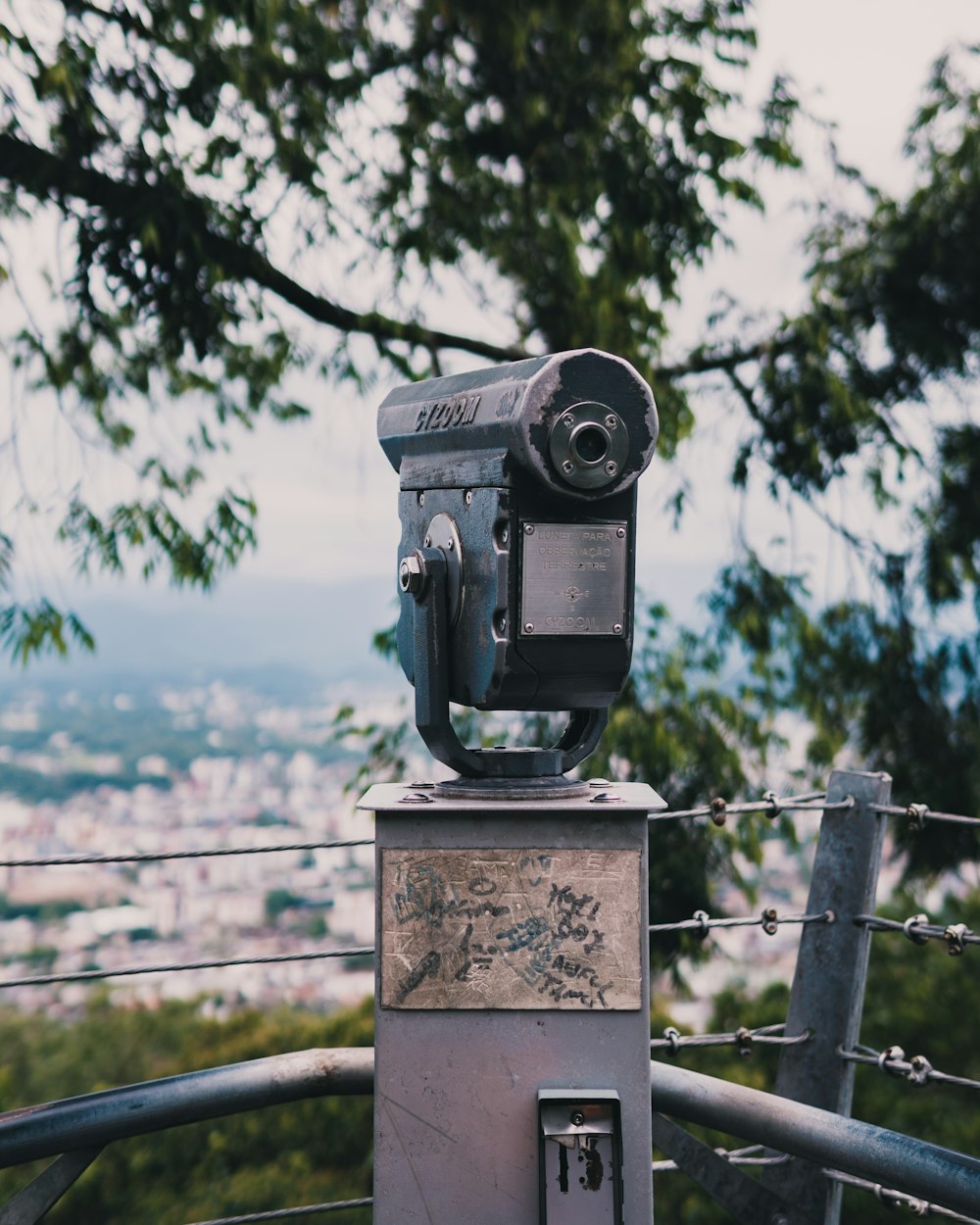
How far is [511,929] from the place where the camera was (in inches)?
89.8

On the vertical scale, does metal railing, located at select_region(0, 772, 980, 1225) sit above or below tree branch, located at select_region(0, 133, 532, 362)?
below

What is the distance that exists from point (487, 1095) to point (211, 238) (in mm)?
4273

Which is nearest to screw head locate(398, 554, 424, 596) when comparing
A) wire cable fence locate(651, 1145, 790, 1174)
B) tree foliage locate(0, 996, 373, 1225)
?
wire cable fence locate(651, 1145, 790, 1174)

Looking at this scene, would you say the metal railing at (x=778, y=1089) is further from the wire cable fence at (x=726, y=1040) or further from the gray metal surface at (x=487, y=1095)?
the gray metal surface at (x=487, y=1095)

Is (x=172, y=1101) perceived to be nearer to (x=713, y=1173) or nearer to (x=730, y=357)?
(x=713, y=1173)

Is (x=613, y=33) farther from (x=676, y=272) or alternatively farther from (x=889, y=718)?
(x=889, y=718)

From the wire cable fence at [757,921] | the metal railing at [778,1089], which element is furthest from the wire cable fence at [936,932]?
the wire cable fence at [757,921]

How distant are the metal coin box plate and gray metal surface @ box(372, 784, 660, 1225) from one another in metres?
0.33

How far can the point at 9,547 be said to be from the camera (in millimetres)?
5426

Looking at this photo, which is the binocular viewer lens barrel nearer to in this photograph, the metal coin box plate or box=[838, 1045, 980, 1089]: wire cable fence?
the metal coin box plate

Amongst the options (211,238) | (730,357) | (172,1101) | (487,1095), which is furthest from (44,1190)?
(730,357)

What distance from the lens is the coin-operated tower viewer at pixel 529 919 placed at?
7.39 ft

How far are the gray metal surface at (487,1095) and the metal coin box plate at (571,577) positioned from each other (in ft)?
1.07

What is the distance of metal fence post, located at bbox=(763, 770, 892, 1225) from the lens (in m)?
2.80
